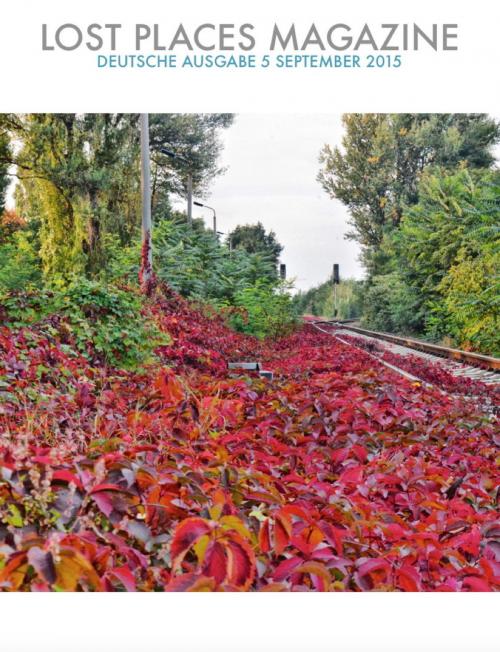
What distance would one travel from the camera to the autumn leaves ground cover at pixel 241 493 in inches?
88.8

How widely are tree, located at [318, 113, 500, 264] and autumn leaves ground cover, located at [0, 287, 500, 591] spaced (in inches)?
926

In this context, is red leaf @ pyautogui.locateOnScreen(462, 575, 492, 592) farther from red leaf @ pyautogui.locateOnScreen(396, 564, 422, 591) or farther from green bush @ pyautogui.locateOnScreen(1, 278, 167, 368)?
green bush @ pyautogui.locateOnScreen(1, 278, 167, 368)

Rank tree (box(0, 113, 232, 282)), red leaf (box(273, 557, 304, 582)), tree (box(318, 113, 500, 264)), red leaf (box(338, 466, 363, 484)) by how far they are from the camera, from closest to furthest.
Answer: red leaf (box(273, 557, 304, 582)) → red leaf (box(338, 466, 363, 484)) → tree (box(0, 113, 232, 282)) → tree (box(318, 113, 500, 264))

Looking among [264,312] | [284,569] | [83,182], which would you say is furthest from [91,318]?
[83,182]

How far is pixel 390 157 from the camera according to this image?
29859mm

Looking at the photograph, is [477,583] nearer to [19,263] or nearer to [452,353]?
[452,353]

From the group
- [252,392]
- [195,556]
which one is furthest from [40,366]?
[195,556]

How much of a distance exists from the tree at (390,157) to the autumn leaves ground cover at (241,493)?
77.1 feet

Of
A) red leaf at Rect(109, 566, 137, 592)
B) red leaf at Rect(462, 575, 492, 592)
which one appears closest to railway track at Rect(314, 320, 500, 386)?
red leaf at Rect(462, 575, 492, 592)

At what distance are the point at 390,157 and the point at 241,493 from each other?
28.4 metres

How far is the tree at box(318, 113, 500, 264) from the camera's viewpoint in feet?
92.8

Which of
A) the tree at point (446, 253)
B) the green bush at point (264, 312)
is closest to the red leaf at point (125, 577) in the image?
the tree at point (446, 253)

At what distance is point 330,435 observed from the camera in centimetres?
512

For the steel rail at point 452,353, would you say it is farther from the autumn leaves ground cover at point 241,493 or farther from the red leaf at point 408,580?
the red leaf at point 408,580
